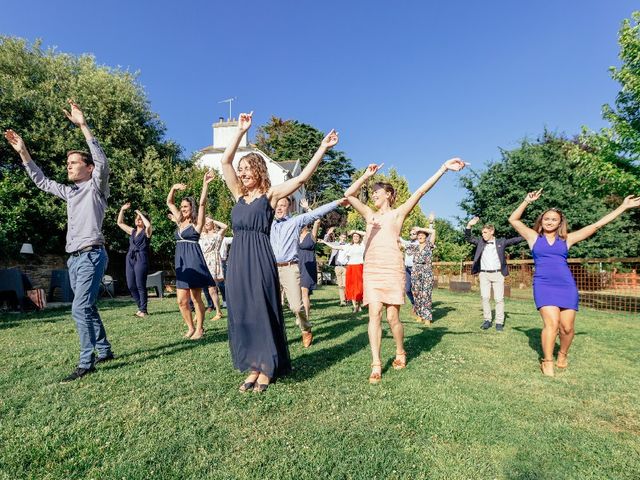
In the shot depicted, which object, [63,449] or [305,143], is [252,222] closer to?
[63,449]

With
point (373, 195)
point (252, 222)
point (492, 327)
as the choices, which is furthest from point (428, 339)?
point (252, 222)

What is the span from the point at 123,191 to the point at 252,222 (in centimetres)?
1792

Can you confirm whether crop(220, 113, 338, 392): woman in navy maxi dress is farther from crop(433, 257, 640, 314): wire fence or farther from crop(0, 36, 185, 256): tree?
crop(0, 36, 185, 256): tree

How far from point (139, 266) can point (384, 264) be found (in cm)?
675

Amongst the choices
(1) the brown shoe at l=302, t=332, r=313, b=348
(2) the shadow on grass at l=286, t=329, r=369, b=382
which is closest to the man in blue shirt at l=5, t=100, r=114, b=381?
(2) the shadow on grass at l=286, t=329, r=369, b=382

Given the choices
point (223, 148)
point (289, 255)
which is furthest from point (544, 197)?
point (223, 148)

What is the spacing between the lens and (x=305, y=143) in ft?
153

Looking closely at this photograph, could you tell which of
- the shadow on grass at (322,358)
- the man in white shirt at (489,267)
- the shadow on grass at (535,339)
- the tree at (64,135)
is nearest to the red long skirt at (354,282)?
the man in white shirt at (489,267)

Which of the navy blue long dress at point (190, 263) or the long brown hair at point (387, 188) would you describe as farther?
the navy blue long dress at point (190, 263)

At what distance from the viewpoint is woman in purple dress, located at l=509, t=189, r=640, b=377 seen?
4801mm

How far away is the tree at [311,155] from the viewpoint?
46.6 meters

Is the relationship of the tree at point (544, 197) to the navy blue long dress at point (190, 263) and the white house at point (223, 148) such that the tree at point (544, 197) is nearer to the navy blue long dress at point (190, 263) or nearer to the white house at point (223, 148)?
the white house at point (223, 148)

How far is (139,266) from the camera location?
358 inches

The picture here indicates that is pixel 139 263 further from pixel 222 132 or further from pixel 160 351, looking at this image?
pixel 222 132
